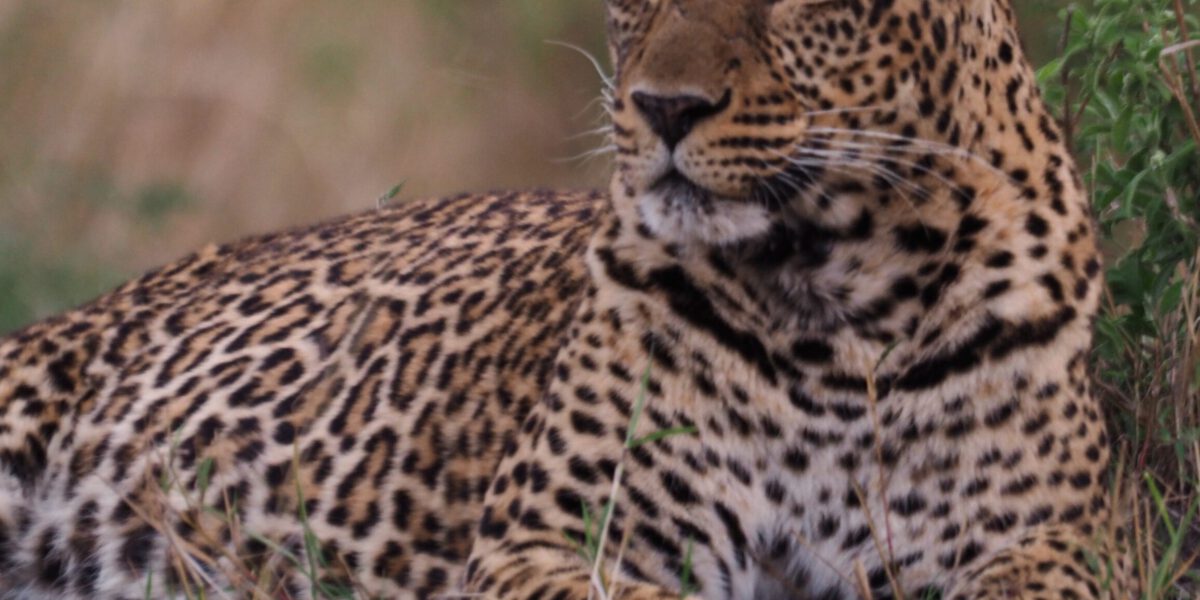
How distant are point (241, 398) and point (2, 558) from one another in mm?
874

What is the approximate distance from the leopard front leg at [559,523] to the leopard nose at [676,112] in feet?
2.70

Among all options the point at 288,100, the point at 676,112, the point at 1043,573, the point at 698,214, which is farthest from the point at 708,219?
the point at 288,100

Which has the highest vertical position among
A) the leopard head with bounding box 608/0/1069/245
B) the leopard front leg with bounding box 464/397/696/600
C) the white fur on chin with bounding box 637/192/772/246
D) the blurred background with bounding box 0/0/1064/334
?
the leopard head with bounding box 608/0/1069/245

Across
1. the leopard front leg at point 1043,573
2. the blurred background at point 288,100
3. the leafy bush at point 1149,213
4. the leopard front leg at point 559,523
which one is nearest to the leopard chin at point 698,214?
the leopard front leg at point 559,523

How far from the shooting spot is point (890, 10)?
4871mm

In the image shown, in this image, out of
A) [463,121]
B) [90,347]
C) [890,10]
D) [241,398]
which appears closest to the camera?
[890,10]

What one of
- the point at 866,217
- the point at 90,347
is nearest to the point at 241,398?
the point at 90,347

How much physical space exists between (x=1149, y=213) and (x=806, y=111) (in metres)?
1.71

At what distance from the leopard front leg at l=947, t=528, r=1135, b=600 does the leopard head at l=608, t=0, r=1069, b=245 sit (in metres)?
0.77

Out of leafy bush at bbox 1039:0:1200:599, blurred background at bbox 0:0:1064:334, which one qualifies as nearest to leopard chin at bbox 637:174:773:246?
leafy bush at bbox 1039:0:1200:599

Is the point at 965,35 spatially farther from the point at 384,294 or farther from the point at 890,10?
the point at 384,294

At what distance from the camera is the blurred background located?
10.5m

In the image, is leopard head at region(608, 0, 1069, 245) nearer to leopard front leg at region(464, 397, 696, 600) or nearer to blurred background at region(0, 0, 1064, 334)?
leopard front leg at region(464, 397, 696, 600)

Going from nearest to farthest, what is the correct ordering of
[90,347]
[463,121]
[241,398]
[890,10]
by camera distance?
[890,10] < [241,398] < [90,347] < [463,121]
